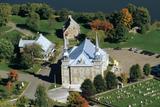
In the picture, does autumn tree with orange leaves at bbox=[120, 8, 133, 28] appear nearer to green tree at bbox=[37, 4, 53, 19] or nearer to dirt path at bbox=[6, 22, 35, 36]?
green tree at bbox=[37, 4, 53, 19]

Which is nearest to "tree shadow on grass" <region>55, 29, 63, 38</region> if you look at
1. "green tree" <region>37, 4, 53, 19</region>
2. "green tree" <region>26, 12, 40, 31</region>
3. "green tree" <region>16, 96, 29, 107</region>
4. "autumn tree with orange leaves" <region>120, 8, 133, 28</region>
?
"green tree" <region>26, 12, 40, 31</region>

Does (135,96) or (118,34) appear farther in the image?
(118,34)

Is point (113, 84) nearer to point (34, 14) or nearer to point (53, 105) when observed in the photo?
point (53, 105)

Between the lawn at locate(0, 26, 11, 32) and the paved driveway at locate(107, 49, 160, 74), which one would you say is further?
the lawn at locate(0, 26, 11, 32)

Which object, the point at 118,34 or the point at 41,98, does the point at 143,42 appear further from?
the point at 41,98

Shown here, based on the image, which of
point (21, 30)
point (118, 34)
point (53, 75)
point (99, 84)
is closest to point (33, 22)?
point (21, 30)

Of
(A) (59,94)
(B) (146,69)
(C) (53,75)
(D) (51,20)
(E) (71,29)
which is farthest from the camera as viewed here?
(D) (51,20)
